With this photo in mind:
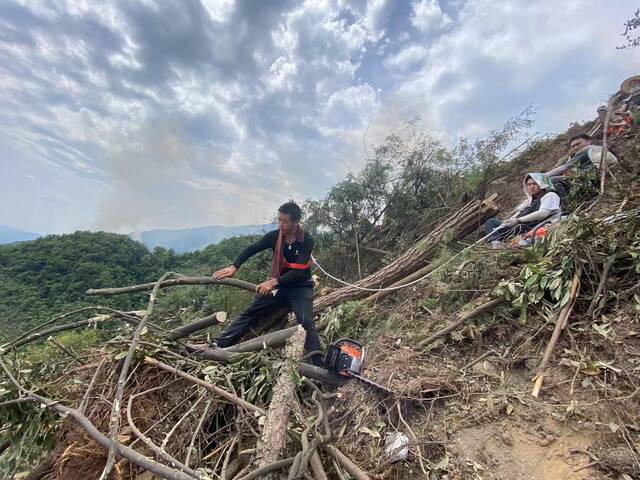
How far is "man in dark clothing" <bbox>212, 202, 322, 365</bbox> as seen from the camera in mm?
3086

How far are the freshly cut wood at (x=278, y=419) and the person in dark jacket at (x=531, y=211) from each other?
8.55ft

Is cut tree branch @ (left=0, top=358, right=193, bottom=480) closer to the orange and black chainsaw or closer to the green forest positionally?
the orange and black chainsaw

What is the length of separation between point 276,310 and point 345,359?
3.96 ft

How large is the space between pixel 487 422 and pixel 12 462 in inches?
106

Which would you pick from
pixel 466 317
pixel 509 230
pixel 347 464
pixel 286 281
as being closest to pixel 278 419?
pixel 347 464

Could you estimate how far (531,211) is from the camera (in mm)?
3842

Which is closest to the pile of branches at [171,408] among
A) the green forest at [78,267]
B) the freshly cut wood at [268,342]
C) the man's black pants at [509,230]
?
the freshly cut wood at [268,342]

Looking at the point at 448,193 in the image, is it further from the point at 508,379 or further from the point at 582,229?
the point at 508,379

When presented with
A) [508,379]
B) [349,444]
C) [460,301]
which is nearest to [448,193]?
[460,301]

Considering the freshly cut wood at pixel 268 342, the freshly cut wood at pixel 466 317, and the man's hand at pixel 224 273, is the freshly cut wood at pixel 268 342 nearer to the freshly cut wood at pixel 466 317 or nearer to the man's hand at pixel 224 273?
the man's hand at pixel 224 273

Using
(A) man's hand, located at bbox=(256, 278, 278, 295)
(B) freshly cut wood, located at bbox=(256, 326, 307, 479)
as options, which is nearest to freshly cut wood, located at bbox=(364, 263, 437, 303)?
A: (A) man's hand, located at bbox=(256, 278, 278, 295)

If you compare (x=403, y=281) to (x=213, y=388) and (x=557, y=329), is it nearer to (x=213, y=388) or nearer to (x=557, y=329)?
(x=557, y=329)

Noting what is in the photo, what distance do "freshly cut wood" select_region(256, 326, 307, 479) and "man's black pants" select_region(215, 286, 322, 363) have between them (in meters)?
0.88

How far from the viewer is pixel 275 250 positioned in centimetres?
334
